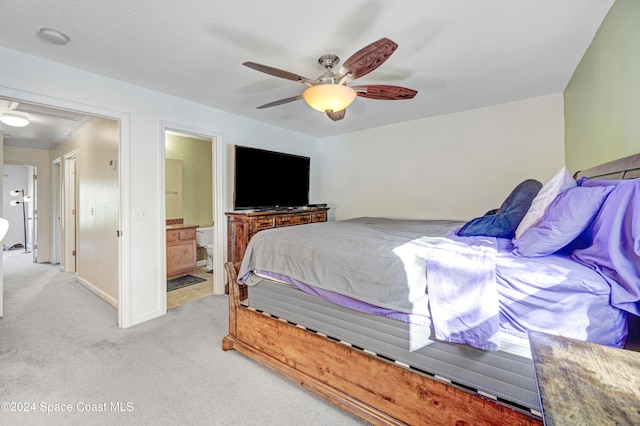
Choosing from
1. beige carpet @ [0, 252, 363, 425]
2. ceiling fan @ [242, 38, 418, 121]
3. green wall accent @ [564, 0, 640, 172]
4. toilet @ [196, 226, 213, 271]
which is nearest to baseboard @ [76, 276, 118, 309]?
beige carpet @ [0, 252, 363, 425]

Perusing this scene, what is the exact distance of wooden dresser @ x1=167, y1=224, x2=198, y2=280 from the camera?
4.21m

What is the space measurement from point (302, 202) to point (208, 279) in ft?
6.43

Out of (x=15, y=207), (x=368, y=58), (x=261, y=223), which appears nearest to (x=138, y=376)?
(x=261, y=223)

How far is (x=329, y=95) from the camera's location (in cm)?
194

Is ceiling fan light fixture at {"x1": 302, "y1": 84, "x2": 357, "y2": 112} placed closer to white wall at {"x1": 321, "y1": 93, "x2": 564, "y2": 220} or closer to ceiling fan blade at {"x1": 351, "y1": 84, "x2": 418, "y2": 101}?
ceiling fan blade at {"x1": 351, "y1": 84, "x2": 418, "y2": 101}

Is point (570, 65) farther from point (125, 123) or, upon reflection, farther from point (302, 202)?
point (125, 123)

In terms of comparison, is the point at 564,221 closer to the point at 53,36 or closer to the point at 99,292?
the point at 53,36

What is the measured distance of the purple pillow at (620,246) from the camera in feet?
3.12

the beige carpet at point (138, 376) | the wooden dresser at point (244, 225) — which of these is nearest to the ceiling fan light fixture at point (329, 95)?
the wooden dresser at point (244, 225)

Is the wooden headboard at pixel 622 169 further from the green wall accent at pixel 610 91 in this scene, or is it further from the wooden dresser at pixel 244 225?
the wooden dresser at pixel 244 225

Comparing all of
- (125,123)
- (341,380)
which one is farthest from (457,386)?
(125,123)

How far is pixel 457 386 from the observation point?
122cm

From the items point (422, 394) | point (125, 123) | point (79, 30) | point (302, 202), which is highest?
point (79, 30)

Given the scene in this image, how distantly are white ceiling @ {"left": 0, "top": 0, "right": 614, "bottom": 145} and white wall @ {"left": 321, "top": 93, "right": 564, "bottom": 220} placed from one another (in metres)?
0.48
